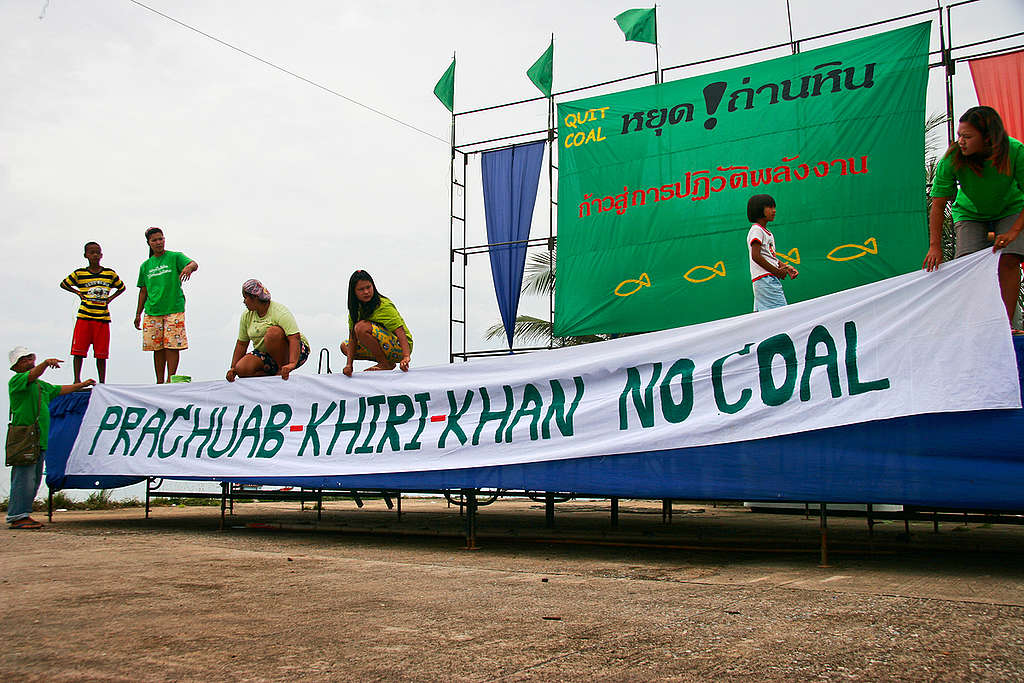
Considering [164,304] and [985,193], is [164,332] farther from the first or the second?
[985,193]

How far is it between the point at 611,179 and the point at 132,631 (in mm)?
8128

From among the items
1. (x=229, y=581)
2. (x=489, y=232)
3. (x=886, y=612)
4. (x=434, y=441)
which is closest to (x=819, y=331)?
(x=886, y=612)

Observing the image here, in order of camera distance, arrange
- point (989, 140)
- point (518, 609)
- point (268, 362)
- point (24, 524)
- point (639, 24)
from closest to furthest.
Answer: point (518, 609) → point (989, 140) → point (268, 362) → point (24, 524) → point (639, 24)

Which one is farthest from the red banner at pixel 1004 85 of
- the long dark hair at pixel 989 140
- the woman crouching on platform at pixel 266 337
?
the woman crouching on platform at pixel 266 337

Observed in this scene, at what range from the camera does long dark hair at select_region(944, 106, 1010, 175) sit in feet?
13.5

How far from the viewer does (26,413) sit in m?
7.21

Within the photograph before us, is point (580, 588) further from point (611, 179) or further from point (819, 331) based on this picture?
point (611, 179)

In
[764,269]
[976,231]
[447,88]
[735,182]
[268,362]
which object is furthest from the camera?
[447,88]

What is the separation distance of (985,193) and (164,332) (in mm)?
7129

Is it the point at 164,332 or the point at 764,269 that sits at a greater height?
the point at 164,332

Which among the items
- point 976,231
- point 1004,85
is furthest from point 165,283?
point 1004,85

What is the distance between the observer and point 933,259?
4.22 meters

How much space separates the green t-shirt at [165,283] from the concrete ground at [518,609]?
2.83 metres

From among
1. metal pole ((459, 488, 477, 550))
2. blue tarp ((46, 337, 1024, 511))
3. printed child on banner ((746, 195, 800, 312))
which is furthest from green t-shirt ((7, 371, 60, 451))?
printed child on banner ((746, 195, 800, 312))
